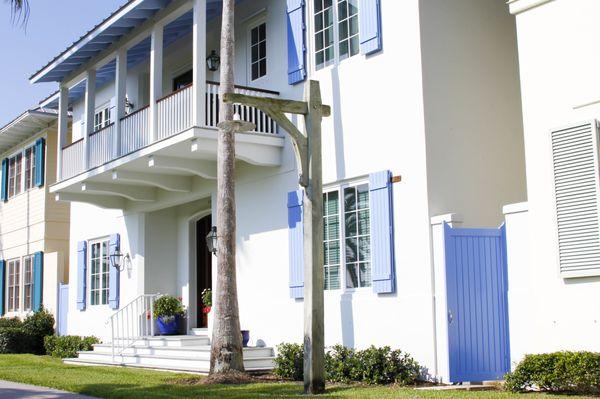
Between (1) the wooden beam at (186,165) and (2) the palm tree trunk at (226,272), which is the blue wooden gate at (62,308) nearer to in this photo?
(1) the wooden beam at (186,165)

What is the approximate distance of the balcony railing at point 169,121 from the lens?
45.5ft

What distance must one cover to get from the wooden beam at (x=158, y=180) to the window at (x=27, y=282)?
32.6 ft

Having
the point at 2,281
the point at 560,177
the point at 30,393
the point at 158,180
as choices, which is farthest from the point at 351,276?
the point at 2,281

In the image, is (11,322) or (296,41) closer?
(296,41)

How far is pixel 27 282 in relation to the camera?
2503cm

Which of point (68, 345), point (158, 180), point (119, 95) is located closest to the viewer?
point (158, 180)

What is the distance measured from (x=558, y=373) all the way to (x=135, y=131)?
31.0 feet

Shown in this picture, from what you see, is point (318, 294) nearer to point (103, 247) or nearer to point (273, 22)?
point (273, 22)

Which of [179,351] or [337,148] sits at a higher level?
[337,148]

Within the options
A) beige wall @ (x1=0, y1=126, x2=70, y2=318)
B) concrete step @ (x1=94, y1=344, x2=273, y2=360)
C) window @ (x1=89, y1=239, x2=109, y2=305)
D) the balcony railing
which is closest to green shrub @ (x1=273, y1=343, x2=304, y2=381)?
concrete step @ (x1=94, y1=344, x2=273, y2=360)

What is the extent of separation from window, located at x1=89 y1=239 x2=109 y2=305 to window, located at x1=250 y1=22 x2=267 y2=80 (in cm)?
700

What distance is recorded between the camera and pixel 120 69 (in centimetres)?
1667

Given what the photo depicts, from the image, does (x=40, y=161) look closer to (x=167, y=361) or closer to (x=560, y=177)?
(x=167, y=361)

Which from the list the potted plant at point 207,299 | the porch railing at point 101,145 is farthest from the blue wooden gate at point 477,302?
the porch railing at point 101,145
